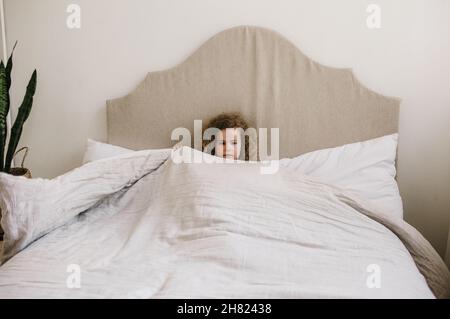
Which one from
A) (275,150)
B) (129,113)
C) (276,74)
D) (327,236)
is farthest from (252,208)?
(129,113)

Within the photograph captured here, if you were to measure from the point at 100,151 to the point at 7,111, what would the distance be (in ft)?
1.78

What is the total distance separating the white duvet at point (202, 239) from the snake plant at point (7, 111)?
0.79 meters

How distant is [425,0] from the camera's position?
6.82 feet

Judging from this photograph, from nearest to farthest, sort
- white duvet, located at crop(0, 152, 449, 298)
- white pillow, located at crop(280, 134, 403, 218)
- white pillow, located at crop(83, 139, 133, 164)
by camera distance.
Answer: white duvet, located at crop(0, 152, 449, 298) → white pillow, located at crop(280, 134, 403, 218) → white pillow, located at crop(83, 139, 133, 164)

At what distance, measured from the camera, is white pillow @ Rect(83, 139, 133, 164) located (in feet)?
7.24

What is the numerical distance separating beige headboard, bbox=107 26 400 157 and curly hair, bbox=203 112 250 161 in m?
0.05

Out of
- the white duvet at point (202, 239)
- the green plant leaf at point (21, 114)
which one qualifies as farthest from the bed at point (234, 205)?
the green plant leaf at point (21, 114)

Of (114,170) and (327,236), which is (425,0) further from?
(114,170)

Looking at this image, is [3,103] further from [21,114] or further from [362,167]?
[362,167]

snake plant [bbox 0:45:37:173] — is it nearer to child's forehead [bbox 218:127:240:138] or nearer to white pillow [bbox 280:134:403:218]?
child's forehead [bbox 218:127:240:138]

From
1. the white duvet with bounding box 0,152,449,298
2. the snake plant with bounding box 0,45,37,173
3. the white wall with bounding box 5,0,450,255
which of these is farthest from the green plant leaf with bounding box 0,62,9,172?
the white duvet with bounding box 0,152,449,298

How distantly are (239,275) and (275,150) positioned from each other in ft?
3.48

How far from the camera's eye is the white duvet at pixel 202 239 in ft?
3.97

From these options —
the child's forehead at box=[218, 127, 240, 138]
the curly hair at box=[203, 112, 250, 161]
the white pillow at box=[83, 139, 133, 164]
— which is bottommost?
the white pillow at box=[83, 139, 133, 164]
